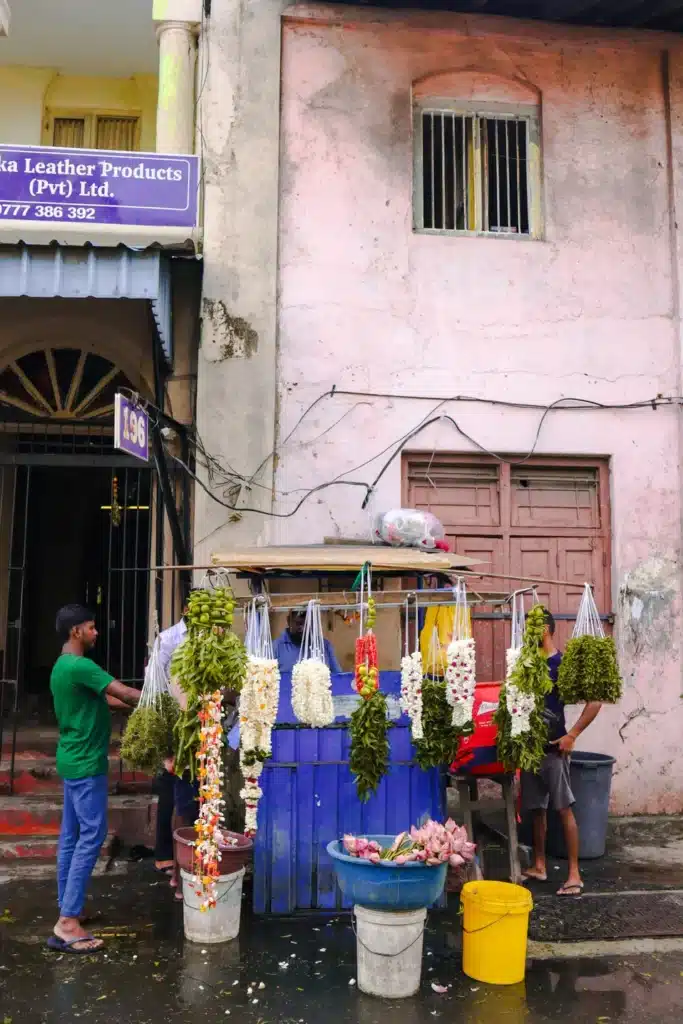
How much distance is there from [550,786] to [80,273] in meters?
5.51

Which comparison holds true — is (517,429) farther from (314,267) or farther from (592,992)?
(592,992)

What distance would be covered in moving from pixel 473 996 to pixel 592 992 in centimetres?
68

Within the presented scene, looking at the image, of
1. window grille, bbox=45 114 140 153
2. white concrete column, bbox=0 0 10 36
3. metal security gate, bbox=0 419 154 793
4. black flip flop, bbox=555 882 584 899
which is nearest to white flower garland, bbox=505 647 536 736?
black flip flop, bbox=555 882 584 899

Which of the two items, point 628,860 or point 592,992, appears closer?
point 592,992

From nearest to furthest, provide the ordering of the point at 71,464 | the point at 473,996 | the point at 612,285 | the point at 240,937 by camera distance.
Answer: the point at 473,996
the point at 240,937
the point at 71,464
the point at 612,285

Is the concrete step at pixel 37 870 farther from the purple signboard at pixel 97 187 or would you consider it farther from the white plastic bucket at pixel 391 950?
the purple signboard at pixel 97 187

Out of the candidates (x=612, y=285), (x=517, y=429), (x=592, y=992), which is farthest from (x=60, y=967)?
(x=612, y=285)

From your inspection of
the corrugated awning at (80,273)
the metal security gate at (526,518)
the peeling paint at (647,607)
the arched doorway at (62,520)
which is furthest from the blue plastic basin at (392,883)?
the corrugated awning at (80,273)

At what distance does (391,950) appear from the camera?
498 centimetres

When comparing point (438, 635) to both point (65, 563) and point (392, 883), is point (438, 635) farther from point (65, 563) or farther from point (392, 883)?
point (65, 563)

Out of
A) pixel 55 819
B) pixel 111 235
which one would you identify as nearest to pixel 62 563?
pixel 111 235

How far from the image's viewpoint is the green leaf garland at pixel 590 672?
21.3ft

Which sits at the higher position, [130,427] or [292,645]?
[130,427]

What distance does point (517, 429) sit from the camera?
8844 millimetres
